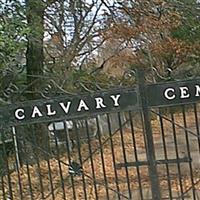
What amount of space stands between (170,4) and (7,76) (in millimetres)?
4810

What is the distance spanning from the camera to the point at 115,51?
1902 centimetres

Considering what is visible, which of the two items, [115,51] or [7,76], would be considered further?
[115,51]

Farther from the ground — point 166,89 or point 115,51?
point 115,51

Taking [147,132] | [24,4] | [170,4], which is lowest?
[147,132]

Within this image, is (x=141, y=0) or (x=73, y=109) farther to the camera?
(x=141, y=0)

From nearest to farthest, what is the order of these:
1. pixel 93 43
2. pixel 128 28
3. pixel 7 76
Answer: pixel 7 76
pixel 128 28
pixel 93 43

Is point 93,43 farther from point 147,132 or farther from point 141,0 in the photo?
point 147,132

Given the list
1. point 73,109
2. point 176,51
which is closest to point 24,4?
point 73,109

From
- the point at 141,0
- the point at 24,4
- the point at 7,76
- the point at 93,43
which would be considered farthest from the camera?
the point at 93,43

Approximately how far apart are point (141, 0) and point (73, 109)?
7677mm

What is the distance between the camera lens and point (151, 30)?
15.1m

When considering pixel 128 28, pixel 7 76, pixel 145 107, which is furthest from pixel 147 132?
pixel 128 28

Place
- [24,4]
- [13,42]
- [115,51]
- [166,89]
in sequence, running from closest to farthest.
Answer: [166,89] → [13,42] → [24,4] → [115,51]

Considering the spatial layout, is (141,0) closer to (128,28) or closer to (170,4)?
(170,4)
